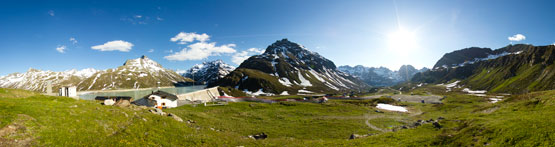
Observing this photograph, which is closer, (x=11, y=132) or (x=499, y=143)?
(x=11, y=132)

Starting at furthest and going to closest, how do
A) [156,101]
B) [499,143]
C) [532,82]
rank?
[532,82]
[156,101]
[499,143]

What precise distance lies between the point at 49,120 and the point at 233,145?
15.7 meters

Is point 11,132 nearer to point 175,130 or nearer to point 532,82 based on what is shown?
point 175,130

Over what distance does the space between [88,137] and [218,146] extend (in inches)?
418

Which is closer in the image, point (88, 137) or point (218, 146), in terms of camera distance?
point (88, 137)

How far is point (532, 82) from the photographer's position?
592 feet

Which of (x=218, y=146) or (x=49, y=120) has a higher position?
(x=49, y=120)

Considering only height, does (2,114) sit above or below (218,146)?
above

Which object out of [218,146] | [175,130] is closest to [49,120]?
[175,130]

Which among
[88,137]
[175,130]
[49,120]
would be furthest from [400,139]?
[49,120]

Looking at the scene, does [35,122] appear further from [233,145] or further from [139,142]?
[233,145]

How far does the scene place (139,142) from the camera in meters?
17.5

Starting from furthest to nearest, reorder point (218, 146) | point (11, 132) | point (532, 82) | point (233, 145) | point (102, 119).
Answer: point (532, 82)
point (233, 145)
point (218, 146)
point (102, 119)
point (11, 132)

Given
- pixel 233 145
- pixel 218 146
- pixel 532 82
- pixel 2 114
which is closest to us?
pixel 2 114
